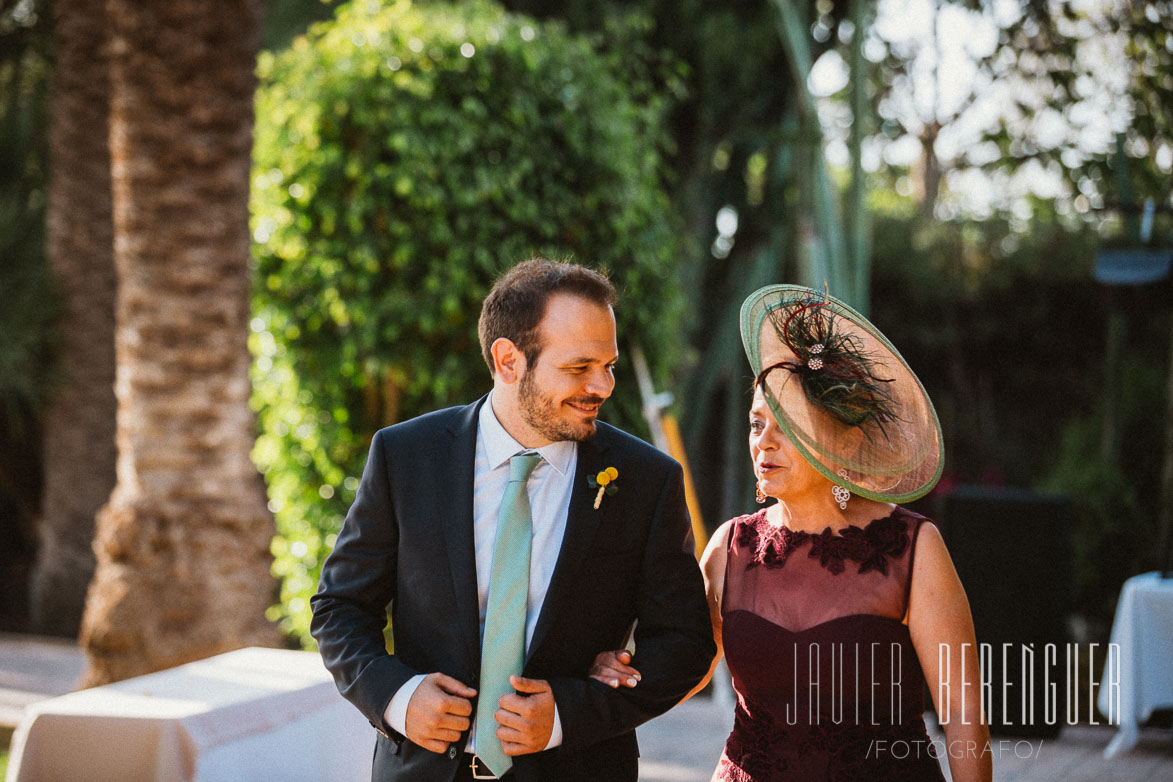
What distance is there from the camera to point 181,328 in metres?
5.63

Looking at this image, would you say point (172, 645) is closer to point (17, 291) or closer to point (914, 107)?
point (17, 291)

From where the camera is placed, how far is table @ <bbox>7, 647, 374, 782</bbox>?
9.05 feet

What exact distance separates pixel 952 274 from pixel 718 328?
518 cm

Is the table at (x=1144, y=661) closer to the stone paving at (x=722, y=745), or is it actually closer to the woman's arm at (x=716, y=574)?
the stone paving at (x=722, y=745)

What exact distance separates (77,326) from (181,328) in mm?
4827

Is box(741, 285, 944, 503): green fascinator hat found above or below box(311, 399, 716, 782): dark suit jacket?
above

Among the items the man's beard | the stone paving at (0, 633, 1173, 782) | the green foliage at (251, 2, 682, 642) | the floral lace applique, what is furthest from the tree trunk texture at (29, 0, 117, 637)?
the floral lace applique

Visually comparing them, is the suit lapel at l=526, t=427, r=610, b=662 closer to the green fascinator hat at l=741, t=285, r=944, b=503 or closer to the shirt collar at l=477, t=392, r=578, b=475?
the shirt collar at l=477, t=392, r=578, b=475

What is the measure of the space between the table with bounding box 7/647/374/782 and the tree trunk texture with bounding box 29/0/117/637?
709 cm

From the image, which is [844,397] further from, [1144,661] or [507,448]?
[1144,661]

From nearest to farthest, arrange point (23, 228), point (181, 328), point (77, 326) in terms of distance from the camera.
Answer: point (181, 328) < point (77, 326) < point (23, 228)

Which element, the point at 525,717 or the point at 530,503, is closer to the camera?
the point at 525,717

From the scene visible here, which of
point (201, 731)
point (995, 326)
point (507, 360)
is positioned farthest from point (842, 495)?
point (995, 326)

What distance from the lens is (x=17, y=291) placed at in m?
9.96
